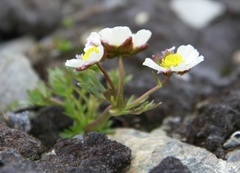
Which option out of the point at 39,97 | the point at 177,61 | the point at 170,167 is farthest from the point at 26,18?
the point at 170,167

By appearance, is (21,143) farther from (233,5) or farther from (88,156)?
(233,5)

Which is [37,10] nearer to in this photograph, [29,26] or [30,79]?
[29,26]

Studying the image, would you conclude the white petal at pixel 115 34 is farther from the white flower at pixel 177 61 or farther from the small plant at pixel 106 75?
the white flower at pixel 177 61

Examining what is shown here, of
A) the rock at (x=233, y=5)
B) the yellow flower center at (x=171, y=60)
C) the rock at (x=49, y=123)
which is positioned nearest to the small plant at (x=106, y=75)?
the yellow flower center at (x=171, y=60)

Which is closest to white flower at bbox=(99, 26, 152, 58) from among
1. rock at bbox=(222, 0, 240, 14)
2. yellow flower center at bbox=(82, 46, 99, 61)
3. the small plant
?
the small plant

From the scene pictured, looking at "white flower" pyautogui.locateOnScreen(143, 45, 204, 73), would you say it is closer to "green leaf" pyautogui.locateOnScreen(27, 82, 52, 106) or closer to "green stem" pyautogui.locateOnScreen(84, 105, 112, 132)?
"green stem" pyautogui.locateOnScreen(84, 105, 112, 132)
